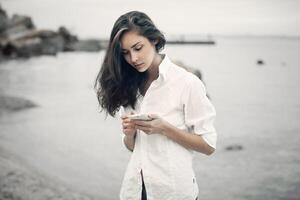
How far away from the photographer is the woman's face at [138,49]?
219 cm

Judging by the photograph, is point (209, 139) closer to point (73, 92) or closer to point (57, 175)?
Result: point (57, 175)

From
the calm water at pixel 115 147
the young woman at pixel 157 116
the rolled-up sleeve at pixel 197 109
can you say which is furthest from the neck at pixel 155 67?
the calm water at pixel 115 147

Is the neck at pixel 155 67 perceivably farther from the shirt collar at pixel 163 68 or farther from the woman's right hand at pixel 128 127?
the woman's right hand at pixel 128 127

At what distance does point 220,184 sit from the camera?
23.8 ft

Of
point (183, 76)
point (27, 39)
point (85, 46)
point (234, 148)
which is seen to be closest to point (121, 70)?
point (183, 76)

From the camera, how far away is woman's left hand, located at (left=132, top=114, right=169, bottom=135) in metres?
1.99

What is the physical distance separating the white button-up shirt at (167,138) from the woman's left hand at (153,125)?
0.08 meters

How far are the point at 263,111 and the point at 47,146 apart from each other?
33.7 feet

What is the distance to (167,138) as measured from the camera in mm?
2088

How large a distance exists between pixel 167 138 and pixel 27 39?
42.3 metres

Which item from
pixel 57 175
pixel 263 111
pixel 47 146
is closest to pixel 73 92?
pixel 263 111

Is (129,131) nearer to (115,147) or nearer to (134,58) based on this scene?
(134,58)

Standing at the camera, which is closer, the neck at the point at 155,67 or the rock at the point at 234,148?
the neck at the point at 155,67

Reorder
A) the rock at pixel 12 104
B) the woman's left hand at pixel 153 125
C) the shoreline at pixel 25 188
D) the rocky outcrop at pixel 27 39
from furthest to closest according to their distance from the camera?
1. the rocky outcrop at pixel 27 39
2. the rock at pixel 12 104
3. the shoreline at pixel 25 188
4. the woman's left hand at pixel 153 125
